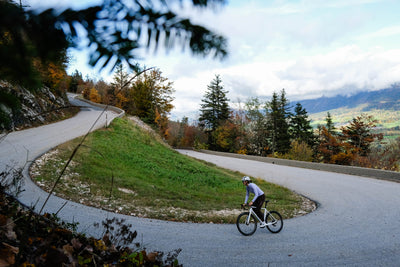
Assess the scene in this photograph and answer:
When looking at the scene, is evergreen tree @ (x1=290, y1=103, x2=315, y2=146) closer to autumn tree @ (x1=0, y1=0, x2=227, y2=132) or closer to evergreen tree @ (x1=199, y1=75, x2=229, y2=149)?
evergreen tree @ (x1=199, y1=75, x2=229, y2=149)

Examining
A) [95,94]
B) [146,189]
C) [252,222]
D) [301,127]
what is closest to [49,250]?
[252,222]

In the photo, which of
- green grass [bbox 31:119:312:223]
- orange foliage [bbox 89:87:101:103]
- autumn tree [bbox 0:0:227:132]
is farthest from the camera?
green grass [bbox 31:119:312:223]

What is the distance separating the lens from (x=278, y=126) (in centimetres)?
4541

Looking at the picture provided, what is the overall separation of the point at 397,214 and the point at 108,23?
11558 mm

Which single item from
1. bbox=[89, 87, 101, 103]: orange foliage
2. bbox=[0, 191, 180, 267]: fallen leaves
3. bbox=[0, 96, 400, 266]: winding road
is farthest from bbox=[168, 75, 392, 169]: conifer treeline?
bbox=[0, 191, 180, 267]: fallen leaves

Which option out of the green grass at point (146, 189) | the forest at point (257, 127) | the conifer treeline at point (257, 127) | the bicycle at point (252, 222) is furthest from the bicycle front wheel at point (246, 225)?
the conifer treeline at point (257, 127)

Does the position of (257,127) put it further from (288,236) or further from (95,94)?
(288,236)

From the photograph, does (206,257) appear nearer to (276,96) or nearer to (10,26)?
(10,26)

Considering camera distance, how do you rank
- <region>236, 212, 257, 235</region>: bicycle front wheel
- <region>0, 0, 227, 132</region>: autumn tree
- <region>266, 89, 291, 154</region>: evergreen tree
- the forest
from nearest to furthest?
<region>0, 0, 227, 132</region>: autumn tree < <region>236, 212, 257, 235</region>: bicycle front wheel < the forest < <region>266, 89, 291, 154</region>: evergreen tree

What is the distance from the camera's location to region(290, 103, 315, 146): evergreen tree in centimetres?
4606

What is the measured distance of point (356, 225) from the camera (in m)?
8.07

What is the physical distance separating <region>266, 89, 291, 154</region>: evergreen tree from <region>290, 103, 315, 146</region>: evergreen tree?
146 centimetres

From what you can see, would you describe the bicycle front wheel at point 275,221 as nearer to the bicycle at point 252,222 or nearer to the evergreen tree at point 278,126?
the bicycle at point 252,222

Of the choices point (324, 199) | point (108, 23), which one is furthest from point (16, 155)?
point (324, 199)
